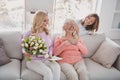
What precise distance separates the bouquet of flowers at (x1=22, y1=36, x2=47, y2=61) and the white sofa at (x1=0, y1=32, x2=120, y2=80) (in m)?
0.23

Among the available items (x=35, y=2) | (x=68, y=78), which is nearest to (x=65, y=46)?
(x=68, y=78)

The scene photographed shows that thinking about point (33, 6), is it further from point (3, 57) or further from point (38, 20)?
point (3, 57)

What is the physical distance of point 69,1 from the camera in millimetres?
3777

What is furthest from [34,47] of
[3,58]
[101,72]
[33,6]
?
[33,6]

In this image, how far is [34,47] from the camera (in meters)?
2.38

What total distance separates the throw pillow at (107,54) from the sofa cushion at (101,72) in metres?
0.08

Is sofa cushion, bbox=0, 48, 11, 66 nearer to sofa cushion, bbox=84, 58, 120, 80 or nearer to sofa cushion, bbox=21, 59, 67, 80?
sofa cushion, bbox=21, 59, 67, 80

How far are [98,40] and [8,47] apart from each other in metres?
1.34

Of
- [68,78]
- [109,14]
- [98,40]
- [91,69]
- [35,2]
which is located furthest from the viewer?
[109,14]

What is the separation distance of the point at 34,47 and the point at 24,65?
0.38m

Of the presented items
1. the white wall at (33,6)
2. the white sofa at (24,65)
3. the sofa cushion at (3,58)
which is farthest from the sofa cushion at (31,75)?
the white wall at (33,6)

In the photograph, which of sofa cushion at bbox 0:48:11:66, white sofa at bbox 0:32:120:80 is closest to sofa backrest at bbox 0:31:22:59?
white sofa at bbox 0:32:120:80

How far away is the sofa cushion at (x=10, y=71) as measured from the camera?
2374 millimetres

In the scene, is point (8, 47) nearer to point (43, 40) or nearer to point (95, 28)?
point (43, 40)
